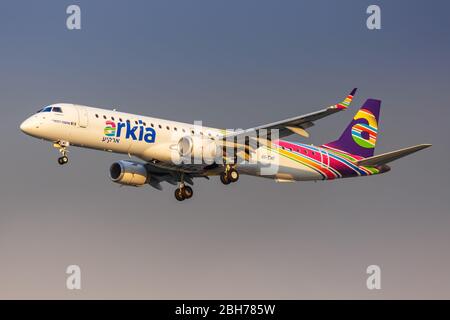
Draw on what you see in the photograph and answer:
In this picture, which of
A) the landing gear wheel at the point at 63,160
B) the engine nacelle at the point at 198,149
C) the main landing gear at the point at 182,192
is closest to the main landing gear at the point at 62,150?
the landing gear wheel at the point at 63,160

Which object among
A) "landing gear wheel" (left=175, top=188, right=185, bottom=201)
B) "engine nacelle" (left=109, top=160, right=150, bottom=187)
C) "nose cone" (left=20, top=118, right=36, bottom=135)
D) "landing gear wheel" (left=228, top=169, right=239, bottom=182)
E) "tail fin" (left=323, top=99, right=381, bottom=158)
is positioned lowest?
"landing gear wheel" (left=175, top=188, right=185, bottom=201)

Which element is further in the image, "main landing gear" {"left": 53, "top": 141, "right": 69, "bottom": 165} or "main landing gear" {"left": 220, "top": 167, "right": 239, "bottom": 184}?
"main landing gear" {"left": 220, "top": 167, "right": 239, "bottom": 184}

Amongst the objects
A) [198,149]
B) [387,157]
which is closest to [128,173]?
[198,149]

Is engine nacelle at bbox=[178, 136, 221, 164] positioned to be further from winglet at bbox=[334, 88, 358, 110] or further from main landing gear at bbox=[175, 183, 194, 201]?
winglet at bbox=[334, 88, 358, 110]

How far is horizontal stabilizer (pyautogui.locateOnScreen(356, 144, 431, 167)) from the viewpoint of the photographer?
54.1 metres

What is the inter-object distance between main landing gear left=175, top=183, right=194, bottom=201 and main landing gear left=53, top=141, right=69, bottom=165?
906cm

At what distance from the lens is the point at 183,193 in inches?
2323

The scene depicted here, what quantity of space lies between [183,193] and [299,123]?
10.1 meters

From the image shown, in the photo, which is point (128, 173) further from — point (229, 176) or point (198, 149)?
point (229, 176)

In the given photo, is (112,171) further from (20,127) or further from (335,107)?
(335,107)

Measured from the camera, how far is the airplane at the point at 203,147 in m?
52.3

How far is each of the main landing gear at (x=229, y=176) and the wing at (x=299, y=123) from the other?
2199 millimetres

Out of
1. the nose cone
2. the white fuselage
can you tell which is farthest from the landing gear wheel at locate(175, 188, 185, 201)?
the nose cone

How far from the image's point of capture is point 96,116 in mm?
52844
